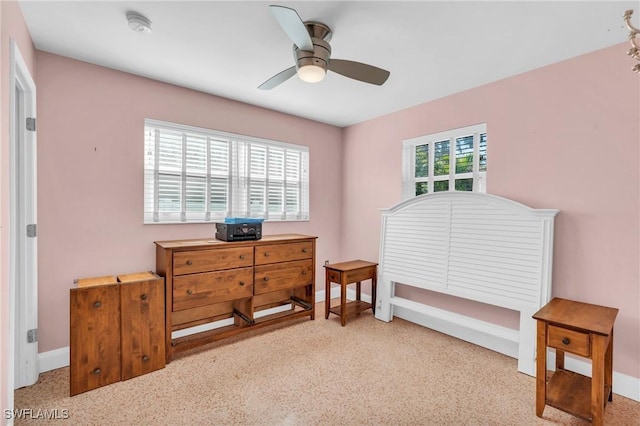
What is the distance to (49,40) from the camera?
7.46ft

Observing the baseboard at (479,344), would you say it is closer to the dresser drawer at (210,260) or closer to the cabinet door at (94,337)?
the cabinet door at (94,337)

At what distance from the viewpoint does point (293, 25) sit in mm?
1648

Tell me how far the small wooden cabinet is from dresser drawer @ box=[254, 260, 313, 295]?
93 centimetres

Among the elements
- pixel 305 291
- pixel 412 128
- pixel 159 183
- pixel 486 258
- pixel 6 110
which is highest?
pixel 412 128

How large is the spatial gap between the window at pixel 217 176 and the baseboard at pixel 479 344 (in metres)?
Result: 1.33

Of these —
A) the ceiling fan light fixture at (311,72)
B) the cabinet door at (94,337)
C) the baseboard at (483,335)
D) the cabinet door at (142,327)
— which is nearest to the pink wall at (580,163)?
the baseboard at (483,335)

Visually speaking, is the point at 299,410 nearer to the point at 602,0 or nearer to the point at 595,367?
the point at 595,367

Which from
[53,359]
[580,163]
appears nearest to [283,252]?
[53,359]

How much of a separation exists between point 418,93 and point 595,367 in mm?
2657

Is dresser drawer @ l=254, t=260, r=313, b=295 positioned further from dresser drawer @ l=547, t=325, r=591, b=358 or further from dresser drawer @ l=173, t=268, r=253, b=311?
dresser drawer @ l=547, t=325, r=591, b=358

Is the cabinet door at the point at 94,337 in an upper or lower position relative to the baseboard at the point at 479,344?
upper

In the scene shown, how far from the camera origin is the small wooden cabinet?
217cm

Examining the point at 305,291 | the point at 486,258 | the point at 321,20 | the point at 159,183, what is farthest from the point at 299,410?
the point at 321,20

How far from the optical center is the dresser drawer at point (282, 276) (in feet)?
10.3
